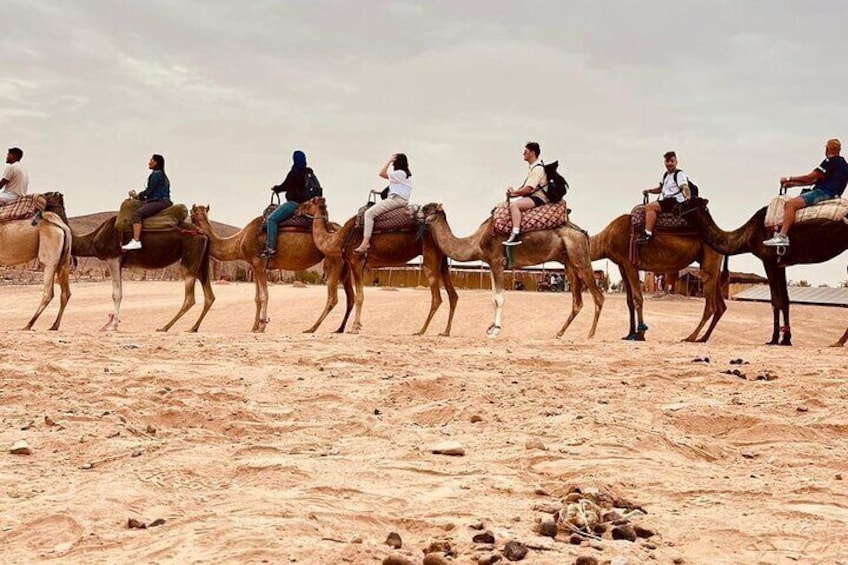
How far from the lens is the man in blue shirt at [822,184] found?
1309cm

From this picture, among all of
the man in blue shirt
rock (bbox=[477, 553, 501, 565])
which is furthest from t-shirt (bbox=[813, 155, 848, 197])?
rock (bbox=[477, 553, 501, 565])

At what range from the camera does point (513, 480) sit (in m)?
4.90

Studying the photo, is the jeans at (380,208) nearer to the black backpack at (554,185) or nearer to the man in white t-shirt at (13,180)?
the black backpack at (554,185)

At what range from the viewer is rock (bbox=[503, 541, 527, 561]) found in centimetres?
361

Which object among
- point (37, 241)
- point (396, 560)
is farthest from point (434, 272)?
point (396, 560)

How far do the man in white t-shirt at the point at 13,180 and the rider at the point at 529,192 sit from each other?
840 centimetres

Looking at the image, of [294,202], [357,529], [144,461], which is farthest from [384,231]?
[357,529]

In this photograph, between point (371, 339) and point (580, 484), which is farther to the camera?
point (371, 339)

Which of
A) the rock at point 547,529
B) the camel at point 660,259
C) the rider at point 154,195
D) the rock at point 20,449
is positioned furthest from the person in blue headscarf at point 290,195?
the rock at point 547,529

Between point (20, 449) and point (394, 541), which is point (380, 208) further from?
point (394, 541)

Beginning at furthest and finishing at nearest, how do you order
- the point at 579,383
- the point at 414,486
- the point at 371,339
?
the point at 371,339 → the point at 579,383 → the point at 414,486

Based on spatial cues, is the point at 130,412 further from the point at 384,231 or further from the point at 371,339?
the point at 384,231

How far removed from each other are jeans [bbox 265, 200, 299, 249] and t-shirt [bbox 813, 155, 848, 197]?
8.61 m

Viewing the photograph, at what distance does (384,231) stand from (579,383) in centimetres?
700
